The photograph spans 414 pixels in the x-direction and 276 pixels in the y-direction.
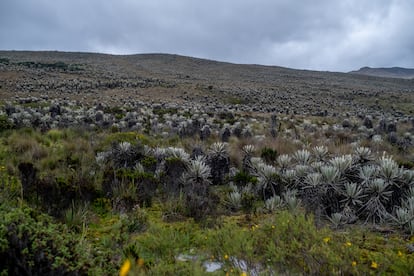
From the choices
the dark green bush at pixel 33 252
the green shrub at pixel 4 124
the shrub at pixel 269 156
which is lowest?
the shrub at pixel 269 156

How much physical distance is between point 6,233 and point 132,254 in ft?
3.95

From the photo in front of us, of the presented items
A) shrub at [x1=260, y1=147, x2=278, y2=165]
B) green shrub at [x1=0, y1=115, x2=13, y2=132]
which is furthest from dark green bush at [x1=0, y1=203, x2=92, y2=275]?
green shrub at [x1=0, y1=115, x2=13, y2=132]

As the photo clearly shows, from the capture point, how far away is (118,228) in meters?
3.88

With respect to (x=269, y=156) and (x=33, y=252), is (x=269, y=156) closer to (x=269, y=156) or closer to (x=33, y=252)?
(x=269, y=156)

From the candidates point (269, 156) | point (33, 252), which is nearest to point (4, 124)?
point (269, 156)

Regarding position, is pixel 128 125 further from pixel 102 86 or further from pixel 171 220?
pixel 102 86

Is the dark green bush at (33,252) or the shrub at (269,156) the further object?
the shrub at (269,156)

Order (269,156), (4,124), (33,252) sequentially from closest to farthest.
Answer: (33,252)
(269,156)
(4,124)

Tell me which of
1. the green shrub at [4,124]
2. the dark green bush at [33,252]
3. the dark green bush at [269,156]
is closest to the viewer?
the dark green bush at [33,252]

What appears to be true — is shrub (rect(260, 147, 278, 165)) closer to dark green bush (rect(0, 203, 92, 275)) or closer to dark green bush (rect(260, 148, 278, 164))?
dark green bush (rect(260, 148, 278, 164))

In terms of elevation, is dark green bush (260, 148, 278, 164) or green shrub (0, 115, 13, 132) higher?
green shrub (0, 115, 13, 132)

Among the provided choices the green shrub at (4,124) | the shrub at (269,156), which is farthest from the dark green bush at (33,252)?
the green shrub at (4,124)

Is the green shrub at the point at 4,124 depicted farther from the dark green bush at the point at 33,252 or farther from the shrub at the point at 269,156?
the dark green bush at the point at 33,252

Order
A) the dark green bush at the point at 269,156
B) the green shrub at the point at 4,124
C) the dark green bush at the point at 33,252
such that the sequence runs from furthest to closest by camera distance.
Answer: the green shrub at the point at 4,124, the dark green bush at the point at 269,156, the dark green bush at the point at 33,252
